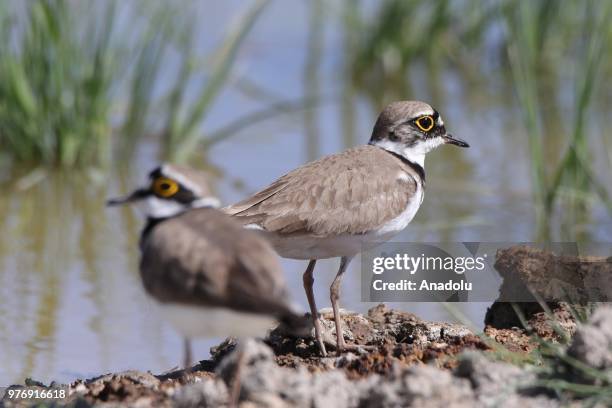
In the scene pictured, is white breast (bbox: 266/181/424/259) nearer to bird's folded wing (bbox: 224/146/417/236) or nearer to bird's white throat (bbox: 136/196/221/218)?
bird's folded wing (bbox: 224/146/417/236)

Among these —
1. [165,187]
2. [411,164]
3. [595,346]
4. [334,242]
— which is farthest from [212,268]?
[411,164]

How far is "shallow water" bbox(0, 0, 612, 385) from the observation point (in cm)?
639

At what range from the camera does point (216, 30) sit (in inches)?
532

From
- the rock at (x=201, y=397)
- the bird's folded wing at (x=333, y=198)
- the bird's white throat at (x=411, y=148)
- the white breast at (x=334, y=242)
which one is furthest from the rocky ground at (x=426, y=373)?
the bird's white throat at (x=411, y=148)

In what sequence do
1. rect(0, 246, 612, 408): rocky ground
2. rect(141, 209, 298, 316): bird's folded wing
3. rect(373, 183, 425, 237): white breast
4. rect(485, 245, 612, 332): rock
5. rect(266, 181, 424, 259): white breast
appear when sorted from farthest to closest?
rect(373, 183, 425, 237): white breast → rect(266, 181, 424, 259): white breast → rect(485, 245, 612, 332): rock → rect(0, 246, 612, 408): rocky ground → rect(141, 209, 298, 316): bird's folded wing

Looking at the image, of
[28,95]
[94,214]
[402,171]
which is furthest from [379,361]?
[28,95]

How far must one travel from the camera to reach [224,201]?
350 inches

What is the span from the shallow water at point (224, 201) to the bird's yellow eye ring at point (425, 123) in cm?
105

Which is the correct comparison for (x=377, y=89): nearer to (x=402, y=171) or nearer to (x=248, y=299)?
(x=402, y=171)

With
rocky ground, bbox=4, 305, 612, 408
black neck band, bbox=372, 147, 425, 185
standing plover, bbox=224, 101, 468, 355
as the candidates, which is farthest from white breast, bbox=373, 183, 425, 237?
rocky ground, bbox=4, 305, 612, 408

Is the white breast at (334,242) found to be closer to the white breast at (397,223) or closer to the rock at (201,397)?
the white breast at (397,223)

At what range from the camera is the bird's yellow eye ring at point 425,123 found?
21.4ft

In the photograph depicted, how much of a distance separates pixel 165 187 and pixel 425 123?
2.46 metres

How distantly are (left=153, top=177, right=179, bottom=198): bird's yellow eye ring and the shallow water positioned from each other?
1748mm
